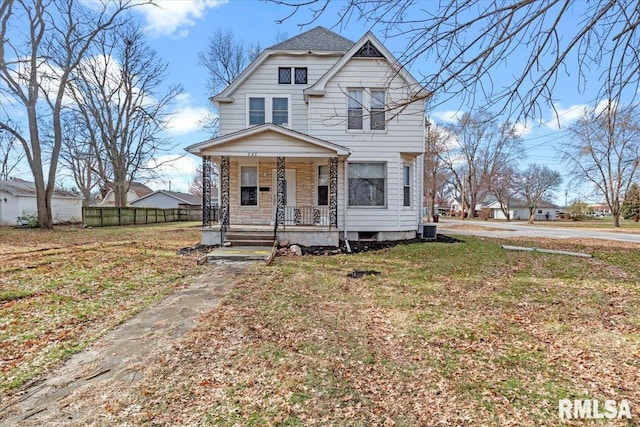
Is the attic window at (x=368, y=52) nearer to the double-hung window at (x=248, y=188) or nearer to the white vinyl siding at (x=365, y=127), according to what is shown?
the white vinyl siding at (x=365, y=127)

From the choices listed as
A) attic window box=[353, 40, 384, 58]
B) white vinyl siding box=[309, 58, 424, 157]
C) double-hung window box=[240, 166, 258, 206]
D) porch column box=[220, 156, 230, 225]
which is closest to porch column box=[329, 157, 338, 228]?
white vinyl siding box=[309, 58, 424, 157]

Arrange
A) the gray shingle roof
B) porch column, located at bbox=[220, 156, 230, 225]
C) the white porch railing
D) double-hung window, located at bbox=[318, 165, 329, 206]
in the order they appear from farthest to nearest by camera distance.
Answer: the gray shingle roof
double-hung window, located at bbox=[318, 165, 329, 206]
the white porch railing
porch column, located at bbox=[220, 156, 230, 225]

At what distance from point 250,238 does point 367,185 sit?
4591 mm

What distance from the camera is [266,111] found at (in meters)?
13.1

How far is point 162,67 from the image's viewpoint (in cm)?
2794

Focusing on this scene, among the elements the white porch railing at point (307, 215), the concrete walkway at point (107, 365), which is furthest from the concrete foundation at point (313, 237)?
the concrete walkway at point (107, 365)

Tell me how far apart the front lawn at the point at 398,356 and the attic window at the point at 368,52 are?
849 centimetres

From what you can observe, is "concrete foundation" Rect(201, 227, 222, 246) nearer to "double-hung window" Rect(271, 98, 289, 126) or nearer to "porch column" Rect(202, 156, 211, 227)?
"porch column" Rect(202, 156, 211, 227)

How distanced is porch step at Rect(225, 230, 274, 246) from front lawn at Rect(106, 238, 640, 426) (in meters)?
3.69

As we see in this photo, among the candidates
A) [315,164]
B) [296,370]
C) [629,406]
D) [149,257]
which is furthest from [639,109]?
[149,257]

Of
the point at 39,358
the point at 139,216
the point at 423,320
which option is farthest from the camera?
the point at 139,216

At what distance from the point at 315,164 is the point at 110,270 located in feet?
24.7

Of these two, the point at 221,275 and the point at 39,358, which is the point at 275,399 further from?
the point at 221,275

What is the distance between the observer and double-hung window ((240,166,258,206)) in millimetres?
13164
